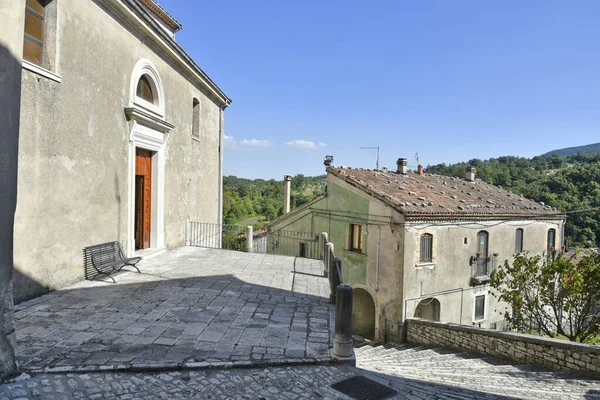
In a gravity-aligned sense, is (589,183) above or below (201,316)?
above

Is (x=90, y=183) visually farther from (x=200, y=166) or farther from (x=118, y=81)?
(x=200, y=166)

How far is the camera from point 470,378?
6.50 m

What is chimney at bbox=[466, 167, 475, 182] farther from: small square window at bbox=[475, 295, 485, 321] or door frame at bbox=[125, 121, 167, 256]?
door frame at bbox=[125, 121, 167, 256]

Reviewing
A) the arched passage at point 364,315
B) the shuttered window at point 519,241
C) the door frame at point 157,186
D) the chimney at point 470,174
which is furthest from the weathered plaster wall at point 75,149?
the chimney at point 470,174

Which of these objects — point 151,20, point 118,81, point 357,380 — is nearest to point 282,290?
point 357,380

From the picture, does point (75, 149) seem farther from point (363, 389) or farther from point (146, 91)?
point (363, 389)

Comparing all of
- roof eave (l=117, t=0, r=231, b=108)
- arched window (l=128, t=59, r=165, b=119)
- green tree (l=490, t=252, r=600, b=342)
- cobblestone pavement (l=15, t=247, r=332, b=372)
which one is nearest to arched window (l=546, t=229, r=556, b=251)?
green tree (l=490, t=252, r=600, b=342)

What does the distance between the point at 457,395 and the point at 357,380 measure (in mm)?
1412

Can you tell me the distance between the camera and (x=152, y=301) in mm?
6371

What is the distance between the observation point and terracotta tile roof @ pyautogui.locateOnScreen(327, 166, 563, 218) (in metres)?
15.2

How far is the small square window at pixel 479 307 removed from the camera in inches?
679

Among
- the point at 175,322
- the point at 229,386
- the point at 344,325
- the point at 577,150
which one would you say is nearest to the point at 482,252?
the point at 344,325

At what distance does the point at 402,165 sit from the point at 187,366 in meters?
18.2

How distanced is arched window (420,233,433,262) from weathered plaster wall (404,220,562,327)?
0.17 meters
